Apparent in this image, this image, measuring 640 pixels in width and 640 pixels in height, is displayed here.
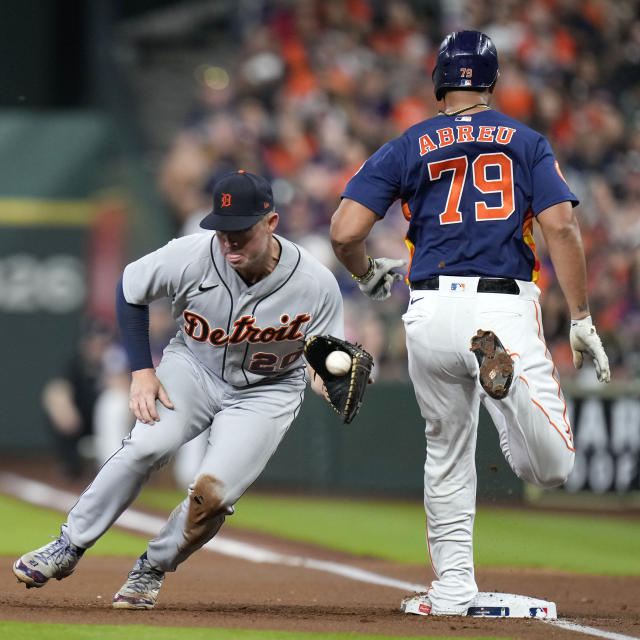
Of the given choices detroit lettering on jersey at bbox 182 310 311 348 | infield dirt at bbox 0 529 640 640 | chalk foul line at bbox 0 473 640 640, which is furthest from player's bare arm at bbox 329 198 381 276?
chalk foul line at bbox 0 473 640 640

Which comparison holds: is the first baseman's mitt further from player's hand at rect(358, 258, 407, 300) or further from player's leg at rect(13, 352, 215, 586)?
player's leg at rect(13, 352, 215, 586)

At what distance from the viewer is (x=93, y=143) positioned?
16.2 meters

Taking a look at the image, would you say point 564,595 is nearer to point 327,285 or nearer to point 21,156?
point 327,285

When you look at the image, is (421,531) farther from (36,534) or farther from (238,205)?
(238,205)

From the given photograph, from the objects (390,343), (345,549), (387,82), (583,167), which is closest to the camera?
(345,549)

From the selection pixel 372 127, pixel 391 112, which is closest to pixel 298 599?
pixel 372 127

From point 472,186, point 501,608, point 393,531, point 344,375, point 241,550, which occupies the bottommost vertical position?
point 501,608

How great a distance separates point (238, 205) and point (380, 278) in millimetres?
833

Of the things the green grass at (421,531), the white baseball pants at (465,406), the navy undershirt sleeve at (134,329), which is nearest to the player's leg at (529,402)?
the white baseball pants at (465,406)

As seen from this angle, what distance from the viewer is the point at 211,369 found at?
18.4 ft

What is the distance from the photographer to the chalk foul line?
5446 mm

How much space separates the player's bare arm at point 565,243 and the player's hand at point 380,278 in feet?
2.63

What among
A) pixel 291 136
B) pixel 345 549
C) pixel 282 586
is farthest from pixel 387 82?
pixel 282 586

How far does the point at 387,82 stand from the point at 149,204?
3.12 m
